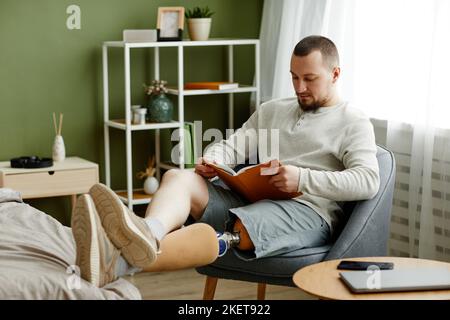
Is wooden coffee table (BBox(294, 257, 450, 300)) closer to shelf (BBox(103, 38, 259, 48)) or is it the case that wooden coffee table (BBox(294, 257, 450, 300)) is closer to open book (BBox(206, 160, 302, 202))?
open book (BBox(206, 160, 302, 202))

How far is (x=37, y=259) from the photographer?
223 centimetres

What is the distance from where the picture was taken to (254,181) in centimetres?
286

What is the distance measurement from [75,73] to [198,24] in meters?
0.68

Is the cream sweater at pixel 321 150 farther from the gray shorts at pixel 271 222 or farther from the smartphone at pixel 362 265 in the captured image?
the smartphone at pixel 362 265

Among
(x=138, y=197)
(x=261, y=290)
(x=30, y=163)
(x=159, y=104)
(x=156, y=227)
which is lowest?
(x=261, y=290)

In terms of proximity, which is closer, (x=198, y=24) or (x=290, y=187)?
(x=290, y=187)

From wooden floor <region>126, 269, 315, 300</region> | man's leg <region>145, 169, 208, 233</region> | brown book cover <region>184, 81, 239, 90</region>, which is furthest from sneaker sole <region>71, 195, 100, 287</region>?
brown book cover <region>184, 81, 239, 90</region>

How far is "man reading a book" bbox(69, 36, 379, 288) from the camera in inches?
98.2

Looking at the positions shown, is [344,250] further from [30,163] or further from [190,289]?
[30,163]

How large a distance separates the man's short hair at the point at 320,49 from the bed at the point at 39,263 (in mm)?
1077

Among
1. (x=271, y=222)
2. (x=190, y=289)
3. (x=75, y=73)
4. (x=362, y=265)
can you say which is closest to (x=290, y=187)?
(x=271, y=222)

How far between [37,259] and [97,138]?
2135 mm
